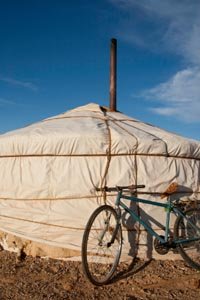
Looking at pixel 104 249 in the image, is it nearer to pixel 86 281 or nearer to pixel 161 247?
pixel 86 281

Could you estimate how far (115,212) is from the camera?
4129mm

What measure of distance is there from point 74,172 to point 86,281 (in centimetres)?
136

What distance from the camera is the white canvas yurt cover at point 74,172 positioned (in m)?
4.81

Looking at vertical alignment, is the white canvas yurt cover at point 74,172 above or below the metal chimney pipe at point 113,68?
below

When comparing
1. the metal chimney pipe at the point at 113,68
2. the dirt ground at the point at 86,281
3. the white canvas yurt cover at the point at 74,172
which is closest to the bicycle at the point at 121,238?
the dirt ground at the point at 86,281

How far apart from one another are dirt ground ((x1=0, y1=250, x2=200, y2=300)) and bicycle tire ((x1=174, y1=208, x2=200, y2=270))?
0.17m

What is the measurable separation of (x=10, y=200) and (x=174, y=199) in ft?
7.34

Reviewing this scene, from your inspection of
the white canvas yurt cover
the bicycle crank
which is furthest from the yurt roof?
the bicycle crank

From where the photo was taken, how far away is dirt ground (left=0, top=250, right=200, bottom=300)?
3.76 metres

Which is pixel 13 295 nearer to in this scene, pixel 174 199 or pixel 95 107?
pixel 174 199

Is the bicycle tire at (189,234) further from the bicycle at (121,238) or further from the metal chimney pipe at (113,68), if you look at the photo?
the metal chimney pipe at (113,68)

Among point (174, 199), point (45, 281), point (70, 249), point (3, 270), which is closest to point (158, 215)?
point (174, 199)

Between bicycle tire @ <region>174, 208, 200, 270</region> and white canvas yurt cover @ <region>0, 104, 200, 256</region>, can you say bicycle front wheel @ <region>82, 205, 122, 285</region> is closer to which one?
white canvas yurt cover @ <region>0, 104, 200, 256</region>

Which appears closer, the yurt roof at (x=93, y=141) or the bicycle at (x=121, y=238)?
the bicycle at (x=121, y=238)
